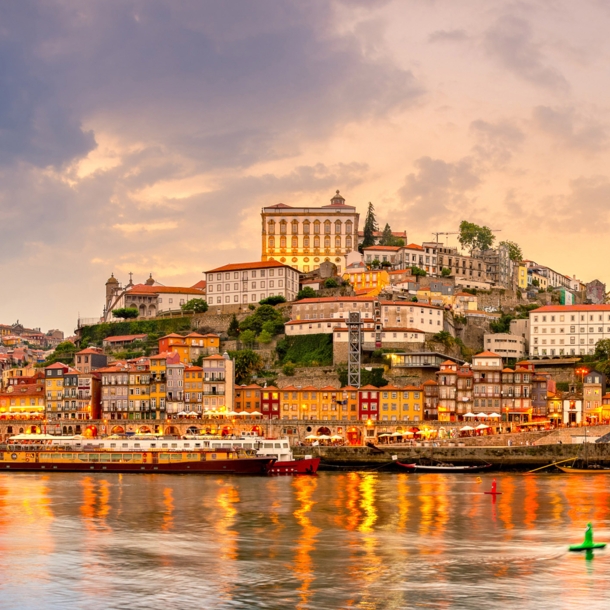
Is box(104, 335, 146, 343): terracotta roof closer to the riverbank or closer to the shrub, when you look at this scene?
the shrub

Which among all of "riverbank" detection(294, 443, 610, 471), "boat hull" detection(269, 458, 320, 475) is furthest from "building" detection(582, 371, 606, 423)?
"boat hull" detection(269, 458, 320, 475)

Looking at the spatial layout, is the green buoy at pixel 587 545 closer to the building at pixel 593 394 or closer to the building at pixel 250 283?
the building at pixel 593 394

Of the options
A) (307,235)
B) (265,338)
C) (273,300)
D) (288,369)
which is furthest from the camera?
(307,235)

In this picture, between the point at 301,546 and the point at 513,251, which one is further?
the point at 513,251

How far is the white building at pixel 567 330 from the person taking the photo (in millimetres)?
109438

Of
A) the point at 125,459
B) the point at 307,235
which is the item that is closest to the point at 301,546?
the point at 125,459

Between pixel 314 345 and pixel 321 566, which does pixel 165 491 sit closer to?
pixel 321 566

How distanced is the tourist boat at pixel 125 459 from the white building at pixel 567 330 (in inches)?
1712

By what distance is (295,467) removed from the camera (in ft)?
247

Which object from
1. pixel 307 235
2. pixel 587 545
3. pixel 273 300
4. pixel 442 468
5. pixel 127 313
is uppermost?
pixel 307 235

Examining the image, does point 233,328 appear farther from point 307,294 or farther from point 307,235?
point 307,235

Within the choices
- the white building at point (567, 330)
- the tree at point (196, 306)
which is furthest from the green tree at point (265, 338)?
the white building at point (567, 330)

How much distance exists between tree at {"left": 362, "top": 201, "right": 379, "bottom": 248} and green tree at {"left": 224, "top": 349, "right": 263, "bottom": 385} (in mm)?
38016

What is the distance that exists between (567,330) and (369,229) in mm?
37948
